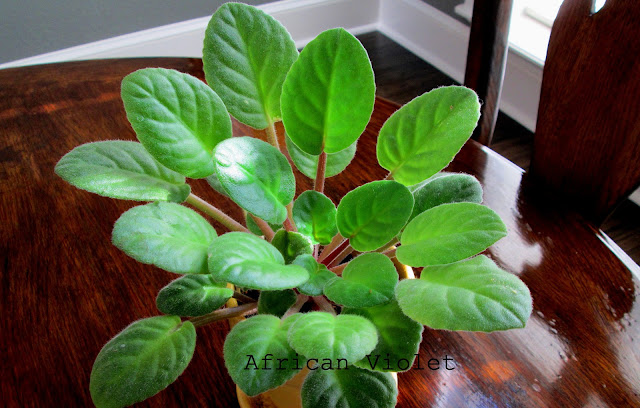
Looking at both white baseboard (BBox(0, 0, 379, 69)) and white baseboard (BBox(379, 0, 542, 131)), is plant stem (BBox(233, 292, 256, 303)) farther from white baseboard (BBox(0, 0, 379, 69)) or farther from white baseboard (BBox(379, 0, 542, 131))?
white baseboard (BBox(0, 0, 379, 69))

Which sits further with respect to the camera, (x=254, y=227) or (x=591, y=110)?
(x=591, y=110)

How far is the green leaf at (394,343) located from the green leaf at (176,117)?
0.13 metres


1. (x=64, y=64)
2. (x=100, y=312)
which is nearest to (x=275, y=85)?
(x=100, y=312)

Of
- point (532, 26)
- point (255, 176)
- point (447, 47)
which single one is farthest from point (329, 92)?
point (447, 47)

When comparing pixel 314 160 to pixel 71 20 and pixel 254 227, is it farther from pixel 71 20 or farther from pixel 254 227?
pixel 71 20

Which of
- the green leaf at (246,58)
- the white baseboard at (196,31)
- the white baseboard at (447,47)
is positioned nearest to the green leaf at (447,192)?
the green leaf at (246,58)

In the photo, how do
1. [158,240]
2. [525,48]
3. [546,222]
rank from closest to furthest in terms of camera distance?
[158,240] → [546,222] → [525,48]

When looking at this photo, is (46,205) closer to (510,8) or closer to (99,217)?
(99,217)

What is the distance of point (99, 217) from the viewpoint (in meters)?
0.56

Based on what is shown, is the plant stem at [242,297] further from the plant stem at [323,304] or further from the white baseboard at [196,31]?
the white baseboard at [196,31]

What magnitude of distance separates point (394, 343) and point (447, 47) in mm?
1556

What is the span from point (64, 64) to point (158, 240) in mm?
579

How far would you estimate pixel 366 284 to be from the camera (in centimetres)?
27

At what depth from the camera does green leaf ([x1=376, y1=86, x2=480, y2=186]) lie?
0.96 ft
